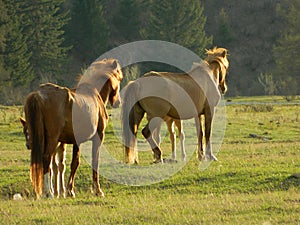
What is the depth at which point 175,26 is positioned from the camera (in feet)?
176

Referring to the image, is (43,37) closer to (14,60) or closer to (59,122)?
(14,60)

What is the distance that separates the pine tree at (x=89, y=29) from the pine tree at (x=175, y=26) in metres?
3.62

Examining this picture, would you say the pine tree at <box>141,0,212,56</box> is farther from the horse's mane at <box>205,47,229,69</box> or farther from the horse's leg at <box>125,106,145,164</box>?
the horse's leg at <box>125,106,145,164</box>

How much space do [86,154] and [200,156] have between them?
3.14 metres

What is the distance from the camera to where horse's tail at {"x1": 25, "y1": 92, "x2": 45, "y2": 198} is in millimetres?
9797

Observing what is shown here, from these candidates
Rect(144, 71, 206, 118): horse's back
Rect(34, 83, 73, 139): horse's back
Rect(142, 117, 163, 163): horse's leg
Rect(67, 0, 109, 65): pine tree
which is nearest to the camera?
Rect(34, 83, 73, 139): horse's back

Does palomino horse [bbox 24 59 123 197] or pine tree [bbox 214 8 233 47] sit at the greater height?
pine tree [bbox 214 8 233 47]

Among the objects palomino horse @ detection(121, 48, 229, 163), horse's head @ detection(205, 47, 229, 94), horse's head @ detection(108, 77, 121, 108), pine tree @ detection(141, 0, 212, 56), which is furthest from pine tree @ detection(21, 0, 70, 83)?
horse's head @ detection(108, 77, 121, 108)

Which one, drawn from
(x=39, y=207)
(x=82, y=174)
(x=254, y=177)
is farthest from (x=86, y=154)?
(x=39, y=207)

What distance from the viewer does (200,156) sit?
14.4 m

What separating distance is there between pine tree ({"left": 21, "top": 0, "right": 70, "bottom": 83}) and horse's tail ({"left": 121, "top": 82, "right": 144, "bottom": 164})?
36382 mm

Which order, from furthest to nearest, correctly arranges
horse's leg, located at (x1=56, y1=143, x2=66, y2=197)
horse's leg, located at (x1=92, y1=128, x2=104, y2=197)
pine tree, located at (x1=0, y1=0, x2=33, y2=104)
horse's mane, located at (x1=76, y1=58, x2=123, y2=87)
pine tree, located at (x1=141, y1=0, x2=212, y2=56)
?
1. pine tree, located at (x1=141, y1=0, x2=212, y2=56)
2. pine tree, located at (x1=0, y1=0, x2=33, y2=104)
3. horse's mane, located at (x1=76, y1=58, x2=123, y2=87)
4. horse's leg, located at (x1=56, y1=143, x2=66, y2=197)
5. horse's leg, located at (x1=92, y1=128, x2=104, y2=197)

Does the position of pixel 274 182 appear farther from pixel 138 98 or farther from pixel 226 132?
pixel 226 132

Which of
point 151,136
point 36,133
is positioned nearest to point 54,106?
point 36,133
